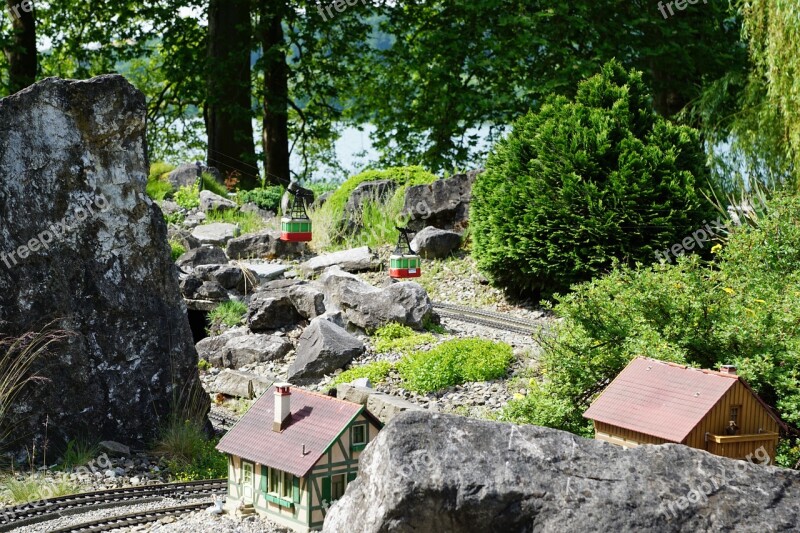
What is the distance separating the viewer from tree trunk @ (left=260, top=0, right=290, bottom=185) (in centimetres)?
2389

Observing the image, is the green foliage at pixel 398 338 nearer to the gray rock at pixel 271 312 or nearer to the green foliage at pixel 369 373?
the green foliage at pixel 369 373

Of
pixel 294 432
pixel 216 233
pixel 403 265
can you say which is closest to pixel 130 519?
pixel 294 432

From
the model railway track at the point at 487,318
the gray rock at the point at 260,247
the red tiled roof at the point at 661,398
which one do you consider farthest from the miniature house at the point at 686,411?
the gray rock at the point at 260,247

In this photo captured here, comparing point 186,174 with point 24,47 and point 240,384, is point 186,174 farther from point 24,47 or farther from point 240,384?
point 240,384

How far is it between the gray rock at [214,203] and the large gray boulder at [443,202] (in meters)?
4.02

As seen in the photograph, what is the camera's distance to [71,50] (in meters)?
24.6

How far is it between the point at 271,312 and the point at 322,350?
6.58ft

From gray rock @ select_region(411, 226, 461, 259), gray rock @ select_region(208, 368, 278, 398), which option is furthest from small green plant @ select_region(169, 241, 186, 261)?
gray rock @ select_region(208, 368, 278, 398)

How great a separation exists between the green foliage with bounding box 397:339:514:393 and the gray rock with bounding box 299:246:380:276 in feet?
16.8

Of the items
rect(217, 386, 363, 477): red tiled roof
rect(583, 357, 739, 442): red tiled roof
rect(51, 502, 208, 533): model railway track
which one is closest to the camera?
rect(583, 357, 739, 442): red tiled roof

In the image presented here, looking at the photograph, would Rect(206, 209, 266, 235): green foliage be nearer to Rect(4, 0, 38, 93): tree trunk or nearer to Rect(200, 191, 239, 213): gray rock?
Rect(200, 191, 239, 213): gray rock

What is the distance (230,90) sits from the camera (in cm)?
2367

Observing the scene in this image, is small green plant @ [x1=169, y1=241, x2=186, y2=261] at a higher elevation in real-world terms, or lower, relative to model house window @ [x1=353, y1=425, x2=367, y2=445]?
higher

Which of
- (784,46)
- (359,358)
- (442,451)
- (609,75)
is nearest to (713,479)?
(442,451)
